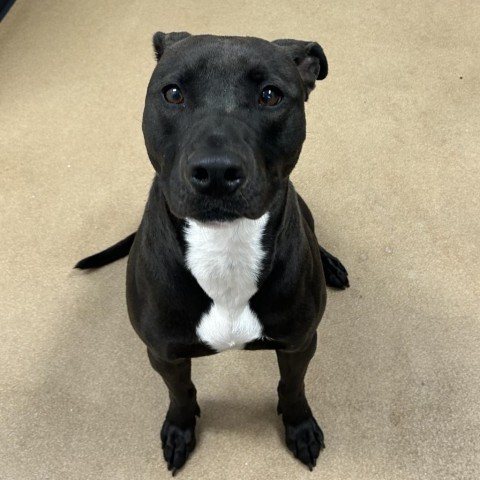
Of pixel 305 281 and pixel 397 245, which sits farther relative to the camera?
pixel 397 245

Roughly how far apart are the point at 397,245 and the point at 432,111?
26.6 inches

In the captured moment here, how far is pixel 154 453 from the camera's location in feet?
5.10

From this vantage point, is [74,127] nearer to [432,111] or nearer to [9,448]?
[9,448]

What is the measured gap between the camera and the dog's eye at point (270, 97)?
102cm

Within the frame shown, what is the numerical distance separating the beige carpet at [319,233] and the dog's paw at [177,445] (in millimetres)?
40

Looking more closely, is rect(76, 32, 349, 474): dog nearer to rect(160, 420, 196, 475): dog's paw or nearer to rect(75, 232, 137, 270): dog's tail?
rect(160, 420, 196, 475): dog's paw

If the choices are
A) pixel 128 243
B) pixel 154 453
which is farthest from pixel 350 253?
pixel 154 453

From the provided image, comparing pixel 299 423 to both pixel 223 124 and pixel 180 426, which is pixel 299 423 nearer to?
pixel 180 426

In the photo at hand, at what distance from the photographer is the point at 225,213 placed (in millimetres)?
956

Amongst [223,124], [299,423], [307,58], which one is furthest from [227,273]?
[299,423]

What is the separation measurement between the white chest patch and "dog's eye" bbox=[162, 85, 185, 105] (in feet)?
0.69

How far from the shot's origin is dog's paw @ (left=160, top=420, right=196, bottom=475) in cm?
151

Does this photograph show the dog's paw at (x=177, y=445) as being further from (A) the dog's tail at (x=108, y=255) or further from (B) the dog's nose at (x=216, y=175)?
(B) the dog's nose at (x=216, y=175)

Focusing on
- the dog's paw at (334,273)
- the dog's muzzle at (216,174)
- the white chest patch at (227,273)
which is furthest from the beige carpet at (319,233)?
the dog's muzzle at (216,174)
